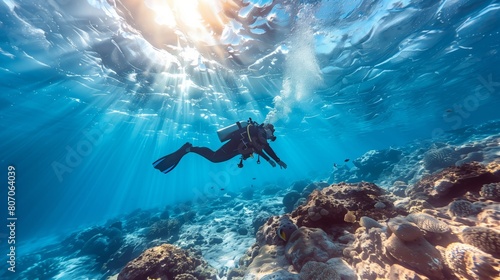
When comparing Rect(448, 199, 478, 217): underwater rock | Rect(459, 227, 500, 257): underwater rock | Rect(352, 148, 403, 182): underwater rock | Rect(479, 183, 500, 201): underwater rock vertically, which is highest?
Rect(352, 148, 403, 182): underwater rock

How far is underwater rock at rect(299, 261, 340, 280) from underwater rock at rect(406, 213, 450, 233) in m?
1.57

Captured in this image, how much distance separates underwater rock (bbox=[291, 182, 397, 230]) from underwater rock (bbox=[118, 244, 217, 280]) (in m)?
3.23

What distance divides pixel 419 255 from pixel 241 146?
5836mm

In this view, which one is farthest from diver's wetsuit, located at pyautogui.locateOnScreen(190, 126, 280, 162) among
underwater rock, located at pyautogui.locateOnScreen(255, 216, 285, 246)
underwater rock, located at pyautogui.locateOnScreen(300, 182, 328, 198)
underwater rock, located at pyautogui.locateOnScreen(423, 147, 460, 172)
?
underwater rock, located at pyautogui.locateOnScreen(423, 147, 460, 172)

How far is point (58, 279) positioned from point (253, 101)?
18.2 meters

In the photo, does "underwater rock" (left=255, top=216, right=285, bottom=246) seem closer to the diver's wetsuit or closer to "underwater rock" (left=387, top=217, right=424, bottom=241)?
the diver's wetsuit

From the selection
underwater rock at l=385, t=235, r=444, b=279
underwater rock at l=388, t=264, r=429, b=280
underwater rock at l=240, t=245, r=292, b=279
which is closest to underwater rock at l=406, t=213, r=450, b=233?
underwater rock at l=385, t=235, r=444, b=279

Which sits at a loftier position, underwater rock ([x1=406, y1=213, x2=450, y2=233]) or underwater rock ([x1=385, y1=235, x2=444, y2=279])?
underwater rock ([x1=406, y1=213, x2=450, y2=233])

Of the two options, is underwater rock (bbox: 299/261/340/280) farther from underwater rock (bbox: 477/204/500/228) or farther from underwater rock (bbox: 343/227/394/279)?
underwater rock (bbox: 477/204/500/228)

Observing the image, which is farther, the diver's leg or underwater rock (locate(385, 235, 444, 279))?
the diver's leg

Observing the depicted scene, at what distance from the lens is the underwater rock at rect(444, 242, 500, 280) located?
8.27ft

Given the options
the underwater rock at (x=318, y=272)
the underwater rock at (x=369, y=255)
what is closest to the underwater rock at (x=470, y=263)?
the underwater rock at (x=369, y=255)

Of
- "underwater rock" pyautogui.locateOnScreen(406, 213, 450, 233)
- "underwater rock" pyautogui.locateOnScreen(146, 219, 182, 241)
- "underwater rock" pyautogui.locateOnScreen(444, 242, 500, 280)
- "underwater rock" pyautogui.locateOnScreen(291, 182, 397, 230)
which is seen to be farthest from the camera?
"underwater rock" pyautogui.locateOnScreen(146, 219, 182, 241)

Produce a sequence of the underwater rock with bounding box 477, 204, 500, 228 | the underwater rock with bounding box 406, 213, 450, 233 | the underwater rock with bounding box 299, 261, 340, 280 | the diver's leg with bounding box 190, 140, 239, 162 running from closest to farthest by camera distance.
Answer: the underwater rock with bounding box 299, 261, 340, 280
the underwater rock with bounding box 406, 213, 450, 233
the underwater rock with bounding box 477, 204, 500, 228
the diver's leg with bounding box 190, 140, 239, 162
